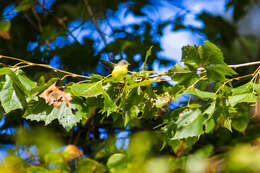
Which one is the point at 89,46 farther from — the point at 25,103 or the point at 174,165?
the point at 25,103

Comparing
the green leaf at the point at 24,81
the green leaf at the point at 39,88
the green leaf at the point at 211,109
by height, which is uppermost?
the green leaf at the point at 24,81

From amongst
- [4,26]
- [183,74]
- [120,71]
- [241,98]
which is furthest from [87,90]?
[4,26]

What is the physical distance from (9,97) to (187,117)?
0.44 meters

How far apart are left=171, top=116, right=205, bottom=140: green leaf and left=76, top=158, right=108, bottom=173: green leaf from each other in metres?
0.69

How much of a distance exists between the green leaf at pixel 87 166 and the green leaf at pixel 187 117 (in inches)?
27.3

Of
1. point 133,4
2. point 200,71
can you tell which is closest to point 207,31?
point 133,4

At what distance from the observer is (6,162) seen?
4.25 ft

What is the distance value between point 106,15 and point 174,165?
3.72 feet

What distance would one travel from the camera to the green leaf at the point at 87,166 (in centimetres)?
129

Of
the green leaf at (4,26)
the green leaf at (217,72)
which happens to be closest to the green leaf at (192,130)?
the green leaf at (217,72)

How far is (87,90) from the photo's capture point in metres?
0.73

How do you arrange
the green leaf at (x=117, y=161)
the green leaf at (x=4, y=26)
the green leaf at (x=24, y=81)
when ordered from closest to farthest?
the green leaf at (x=24, y=81)
the green leaf at (x=117, y=161)
the green leaf at (x=4, y=26)

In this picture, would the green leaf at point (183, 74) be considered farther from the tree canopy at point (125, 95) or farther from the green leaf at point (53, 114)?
the green leaf at point (53, 114)

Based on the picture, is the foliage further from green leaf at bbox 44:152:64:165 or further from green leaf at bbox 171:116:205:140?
green leaf at bbox 44:152:64:165
